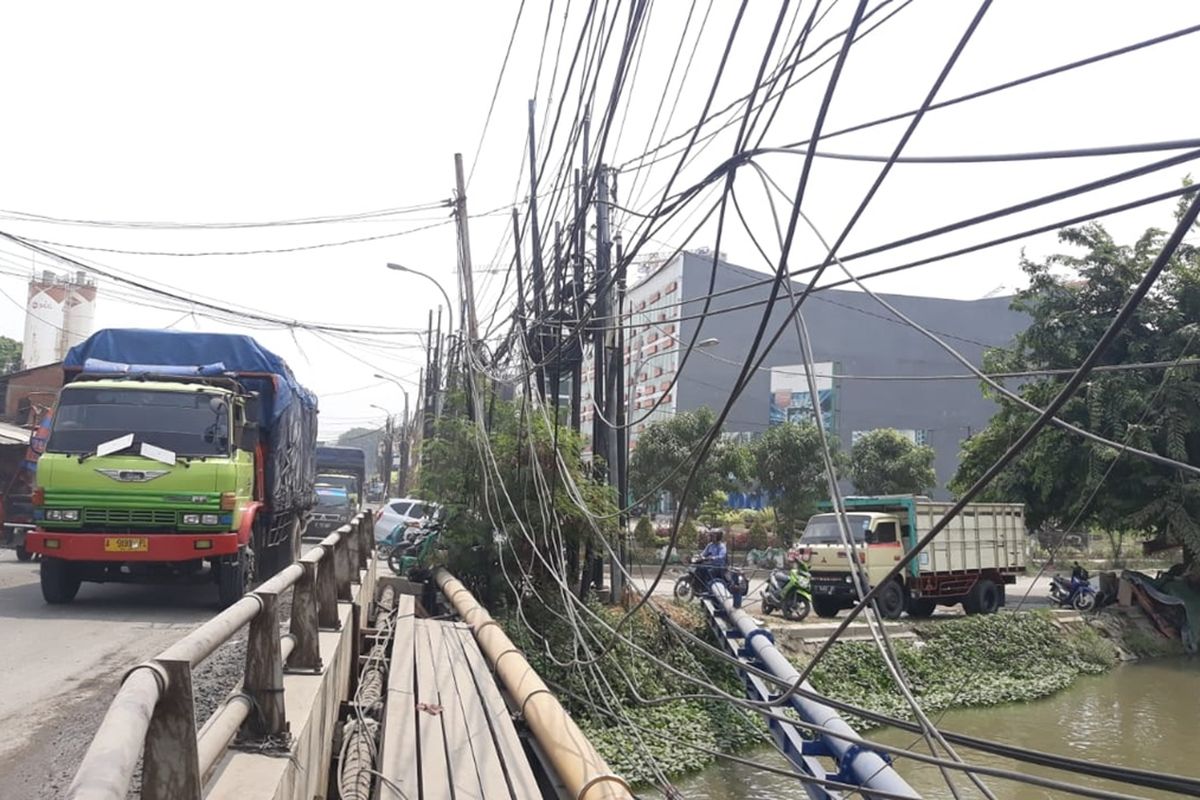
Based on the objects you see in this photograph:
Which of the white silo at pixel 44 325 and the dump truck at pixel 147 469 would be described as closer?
the dump truck at pixel 147 469

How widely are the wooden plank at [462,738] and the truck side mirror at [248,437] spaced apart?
4789 mm

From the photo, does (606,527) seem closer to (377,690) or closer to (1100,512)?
(377,690)

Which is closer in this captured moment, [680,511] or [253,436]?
[680,511]

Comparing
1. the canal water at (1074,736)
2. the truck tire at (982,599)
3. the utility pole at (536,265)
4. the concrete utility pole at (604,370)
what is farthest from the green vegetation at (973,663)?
the utility pole at (536,265)

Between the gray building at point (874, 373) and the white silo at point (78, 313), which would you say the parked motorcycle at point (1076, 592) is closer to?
the gray building at point (874, 373)

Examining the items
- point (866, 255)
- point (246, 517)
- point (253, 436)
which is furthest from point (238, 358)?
point (866, 255)

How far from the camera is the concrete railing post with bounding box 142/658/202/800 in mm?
2287

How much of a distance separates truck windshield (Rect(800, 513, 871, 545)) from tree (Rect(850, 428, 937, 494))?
17164 mm

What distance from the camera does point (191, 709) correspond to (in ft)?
7.62

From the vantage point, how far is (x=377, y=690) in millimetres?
6660

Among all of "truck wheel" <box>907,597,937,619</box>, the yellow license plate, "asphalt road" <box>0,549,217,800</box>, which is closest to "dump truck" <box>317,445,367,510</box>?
"truck wheel" <box>907,597,937,619</box>

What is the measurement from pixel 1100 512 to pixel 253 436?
1675cm

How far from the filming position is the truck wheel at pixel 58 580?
9.70m

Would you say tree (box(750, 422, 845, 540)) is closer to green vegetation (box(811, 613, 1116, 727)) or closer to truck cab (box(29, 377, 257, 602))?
green vegetation (box(811, 613, 1116, 727))
